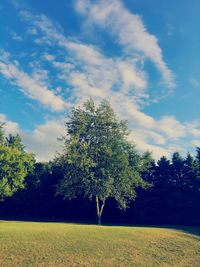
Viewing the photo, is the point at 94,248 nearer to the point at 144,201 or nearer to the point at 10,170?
the point at 10,170

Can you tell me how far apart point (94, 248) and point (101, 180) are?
928 inches

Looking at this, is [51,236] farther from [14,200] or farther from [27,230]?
[14,200]

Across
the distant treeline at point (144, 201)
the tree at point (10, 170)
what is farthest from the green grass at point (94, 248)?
the distant treeline at point (144, 201)

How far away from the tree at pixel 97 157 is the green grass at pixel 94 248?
1688 cm

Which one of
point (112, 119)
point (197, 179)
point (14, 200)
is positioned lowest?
point (14, 200)

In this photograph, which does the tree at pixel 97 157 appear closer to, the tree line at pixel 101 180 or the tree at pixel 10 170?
the tree line at pixel 101 180

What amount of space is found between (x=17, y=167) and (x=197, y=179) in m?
39.1

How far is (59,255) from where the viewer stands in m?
30.0

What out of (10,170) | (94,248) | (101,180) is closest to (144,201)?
(101,180)

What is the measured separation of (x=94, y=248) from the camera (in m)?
32.5

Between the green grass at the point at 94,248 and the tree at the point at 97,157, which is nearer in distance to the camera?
the green grass at the point at 94,248

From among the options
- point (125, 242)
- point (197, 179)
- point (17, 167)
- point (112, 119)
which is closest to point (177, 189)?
point (197, 179)

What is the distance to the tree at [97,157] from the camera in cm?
5619

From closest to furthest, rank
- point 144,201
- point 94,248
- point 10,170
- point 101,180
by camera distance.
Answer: point 94,248, point 101,180, point 10,170, point 144,201
